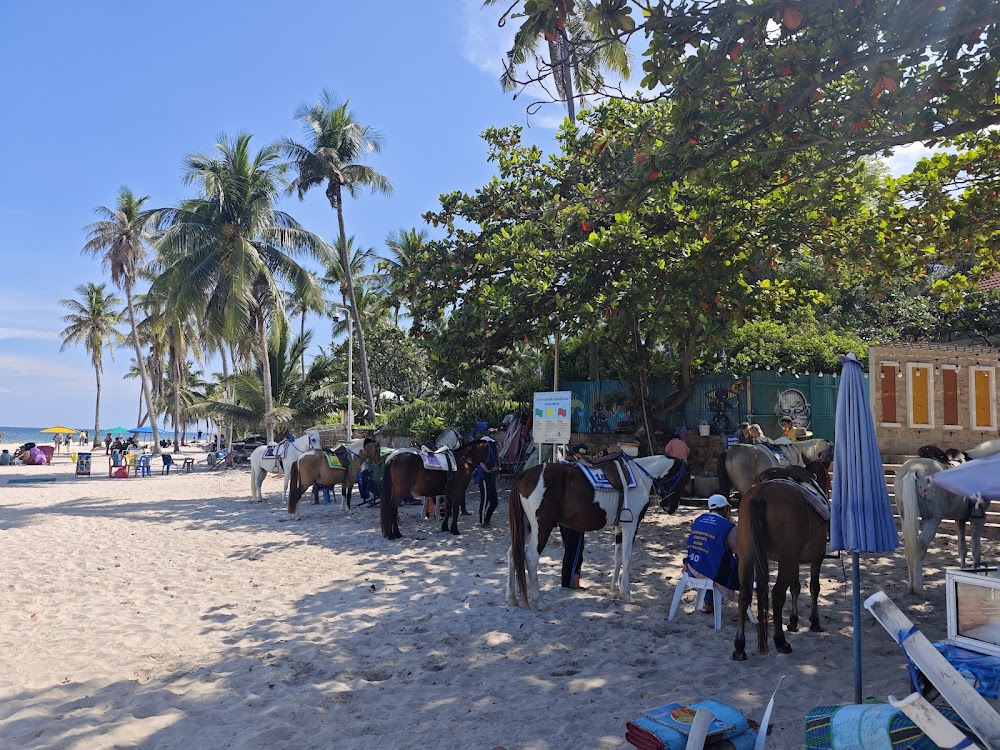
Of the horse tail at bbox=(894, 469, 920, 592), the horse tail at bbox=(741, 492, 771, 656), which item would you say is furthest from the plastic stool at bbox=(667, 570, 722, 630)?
the horse tail at bbox=(894, 469, 920, 592)

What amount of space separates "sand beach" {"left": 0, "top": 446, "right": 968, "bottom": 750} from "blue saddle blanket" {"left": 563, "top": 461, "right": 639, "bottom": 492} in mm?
1293

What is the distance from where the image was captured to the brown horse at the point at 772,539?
5711 millimetres

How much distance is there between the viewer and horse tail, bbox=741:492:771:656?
564 centimetres

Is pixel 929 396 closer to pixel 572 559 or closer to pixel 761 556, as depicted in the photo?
pixel 572 559

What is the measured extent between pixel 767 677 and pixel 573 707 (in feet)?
5.32

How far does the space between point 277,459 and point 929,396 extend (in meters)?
15.2

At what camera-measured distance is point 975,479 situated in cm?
349

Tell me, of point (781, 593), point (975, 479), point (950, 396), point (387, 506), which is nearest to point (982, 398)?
point (950, 396)

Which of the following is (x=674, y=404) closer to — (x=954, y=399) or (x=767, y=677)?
(x=954, y=399)

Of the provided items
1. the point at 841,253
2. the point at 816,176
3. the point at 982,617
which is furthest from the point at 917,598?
the point at 816,176

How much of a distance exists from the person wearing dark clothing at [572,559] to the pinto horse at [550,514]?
1.84 feet

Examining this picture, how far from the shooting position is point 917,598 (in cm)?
747

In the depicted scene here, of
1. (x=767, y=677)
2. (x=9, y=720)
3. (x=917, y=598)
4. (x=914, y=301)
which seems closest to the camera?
(x=9, y=720)

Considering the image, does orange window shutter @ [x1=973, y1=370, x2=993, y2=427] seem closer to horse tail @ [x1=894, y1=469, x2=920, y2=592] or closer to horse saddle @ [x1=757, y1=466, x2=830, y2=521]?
horse tail @ [x1=894, y1=469, x2=920, y2=592]
